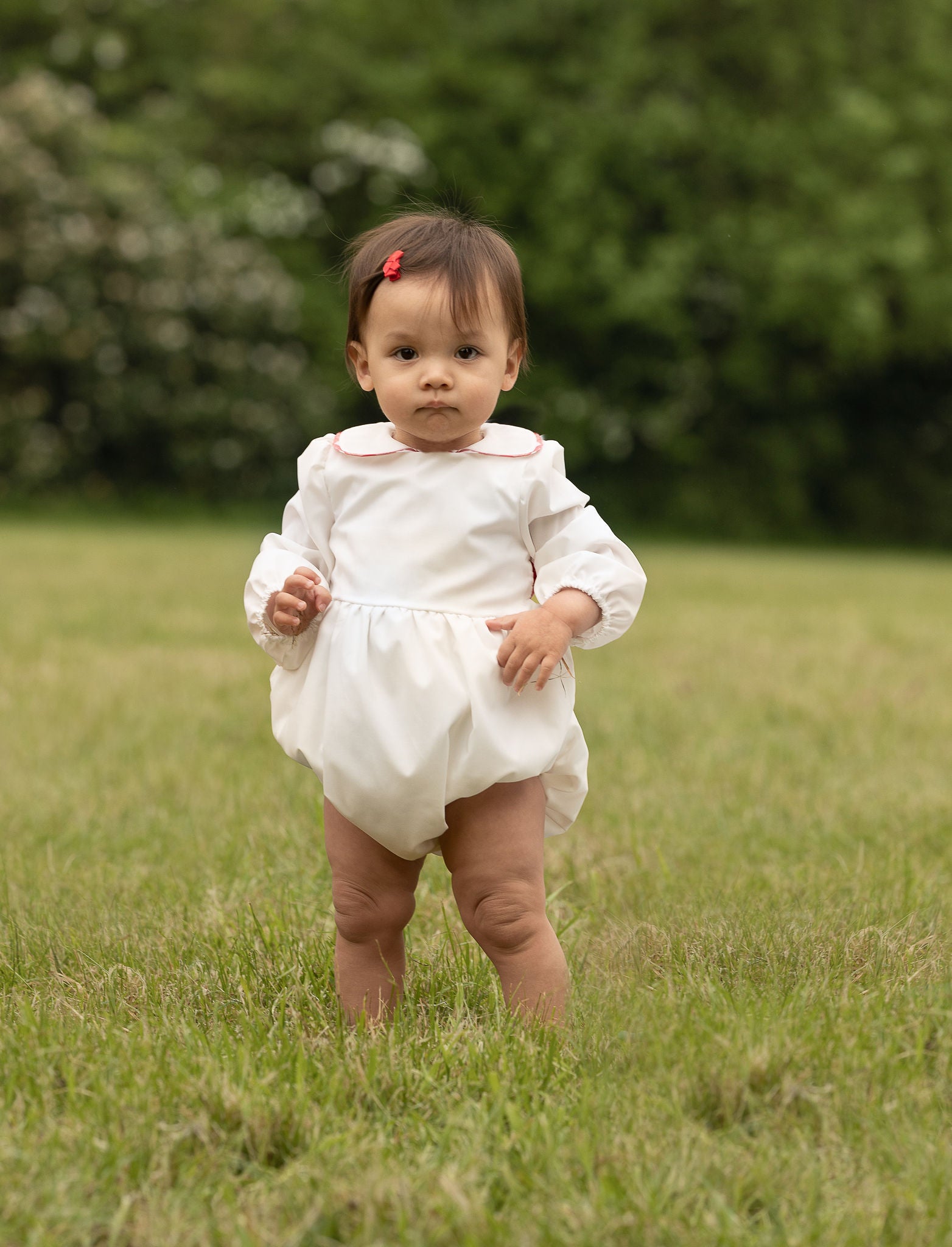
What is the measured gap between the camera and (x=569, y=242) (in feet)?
74.4

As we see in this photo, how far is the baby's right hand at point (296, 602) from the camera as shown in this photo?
90.8 inches

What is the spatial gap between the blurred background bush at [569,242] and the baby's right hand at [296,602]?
20314mm

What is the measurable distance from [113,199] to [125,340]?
2322 millimetres

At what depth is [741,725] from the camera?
5.32 metres

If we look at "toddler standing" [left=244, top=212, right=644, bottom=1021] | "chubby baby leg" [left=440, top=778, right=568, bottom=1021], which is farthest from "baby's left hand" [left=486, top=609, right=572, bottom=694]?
"chubby baby leg" [left=440, top=778, right=568, bottom=1021]

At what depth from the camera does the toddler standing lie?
222 cm

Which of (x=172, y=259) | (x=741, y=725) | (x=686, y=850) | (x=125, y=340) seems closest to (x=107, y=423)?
(x=125, y=340)

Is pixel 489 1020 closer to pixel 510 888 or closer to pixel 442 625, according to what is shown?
pixel 510 888

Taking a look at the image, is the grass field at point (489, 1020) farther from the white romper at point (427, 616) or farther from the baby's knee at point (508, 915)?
the white romper at point (427, 616)

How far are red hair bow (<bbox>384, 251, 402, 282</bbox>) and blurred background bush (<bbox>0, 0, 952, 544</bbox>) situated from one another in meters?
20.3

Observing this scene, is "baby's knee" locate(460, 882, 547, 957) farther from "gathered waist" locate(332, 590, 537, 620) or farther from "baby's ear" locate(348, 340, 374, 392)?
"baby's ear" locate(348, 340, 374, 392)

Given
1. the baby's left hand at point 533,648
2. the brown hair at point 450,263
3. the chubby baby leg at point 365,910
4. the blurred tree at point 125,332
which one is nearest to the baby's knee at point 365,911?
Answer: the chubby baby leg at point 365,910

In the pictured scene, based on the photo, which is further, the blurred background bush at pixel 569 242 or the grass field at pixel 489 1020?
the blurred background bush at pixel 569 242

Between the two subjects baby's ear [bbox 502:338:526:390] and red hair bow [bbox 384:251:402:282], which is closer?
red hair bow [bbox 384:251:402:282]
